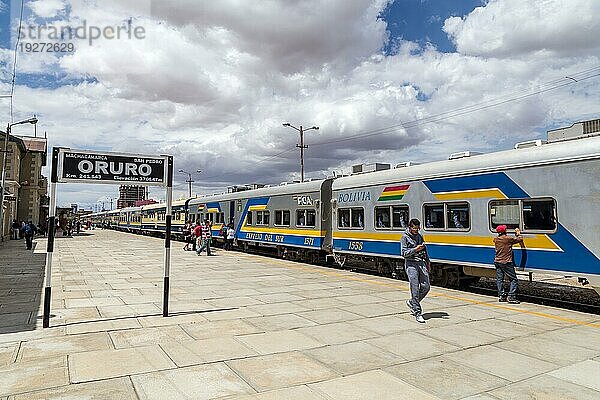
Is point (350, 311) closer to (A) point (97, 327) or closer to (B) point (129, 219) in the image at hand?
(A) point (97, 327)

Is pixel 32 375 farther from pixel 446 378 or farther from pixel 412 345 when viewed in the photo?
pixel 412 345

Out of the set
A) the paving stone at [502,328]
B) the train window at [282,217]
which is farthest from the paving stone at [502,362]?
the train window at [282,217]

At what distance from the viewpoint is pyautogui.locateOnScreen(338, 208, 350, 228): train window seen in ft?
51.7

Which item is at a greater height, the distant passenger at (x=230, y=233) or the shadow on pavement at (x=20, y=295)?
the distant passenger at (x=230, y=233)

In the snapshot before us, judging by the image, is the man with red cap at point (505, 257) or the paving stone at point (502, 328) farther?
the man with red cap at point (505, 257)

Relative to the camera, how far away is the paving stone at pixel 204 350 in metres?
5.88

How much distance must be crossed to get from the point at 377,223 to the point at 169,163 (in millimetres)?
7325

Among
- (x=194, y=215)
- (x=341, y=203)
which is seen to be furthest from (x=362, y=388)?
(x=194, y=215)

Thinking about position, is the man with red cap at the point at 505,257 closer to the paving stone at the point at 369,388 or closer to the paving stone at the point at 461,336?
the paving stone at the point at 461,336

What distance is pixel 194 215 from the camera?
→ 1256 inches

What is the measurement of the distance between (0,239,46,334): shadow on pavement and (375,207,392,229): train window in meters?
9.09

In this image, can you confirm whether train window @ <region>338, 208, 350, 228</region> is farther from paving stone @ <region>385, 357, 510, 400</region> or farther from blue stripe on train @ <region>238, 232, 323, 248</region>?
paving stone @ <region>385, 357, 510, 400</region>

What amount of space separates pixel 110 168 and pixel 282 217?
12225 millimetres

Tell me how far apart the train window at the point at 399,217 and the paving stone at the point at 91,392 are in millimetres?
9516
